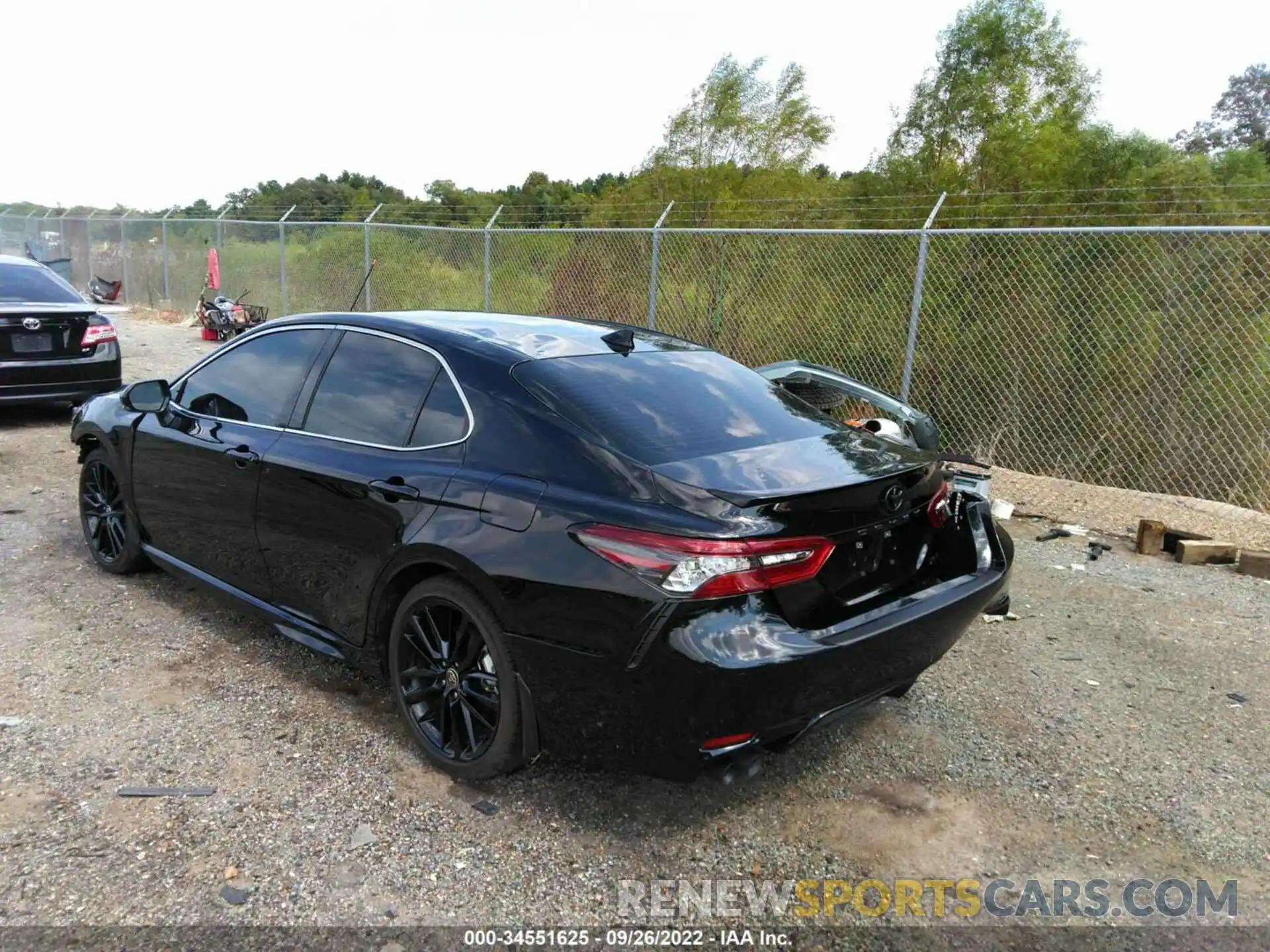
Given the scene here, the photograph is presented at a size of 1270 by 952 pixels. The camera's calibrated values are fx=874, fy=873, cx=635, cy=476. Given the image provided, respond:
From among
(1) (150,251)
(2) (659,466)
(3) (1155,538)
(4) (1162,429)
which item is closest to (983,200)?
(4) (1162,429)

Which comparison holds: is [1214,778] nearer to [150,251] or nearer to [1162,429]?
[1162,429]

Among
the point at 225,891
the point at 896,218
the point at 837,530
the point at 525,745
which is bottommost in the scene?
the point at 225,891

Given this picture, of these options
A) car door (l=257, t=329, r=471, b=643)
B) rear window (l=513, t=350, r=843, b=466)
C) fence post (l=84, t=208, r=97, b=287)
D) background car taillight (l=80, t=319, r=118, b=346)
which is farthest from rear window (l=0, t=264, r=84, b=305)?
fence post (l=84, t=208, r=97, b=287)

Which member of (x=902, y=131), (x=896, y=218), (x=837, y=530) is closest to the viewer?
(x=837, y=530)

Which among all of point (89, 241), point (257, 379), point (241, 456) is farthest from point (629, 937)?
point (89, 241)

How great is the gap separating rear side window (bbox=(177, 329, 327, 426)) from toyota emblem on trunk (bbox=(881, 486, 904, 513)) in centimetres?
236

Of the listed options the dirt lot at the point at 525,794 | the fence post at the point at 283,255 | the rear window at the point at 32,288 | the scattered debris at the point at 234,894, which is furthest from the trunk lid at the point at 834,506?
the fence post at the point at 283,255

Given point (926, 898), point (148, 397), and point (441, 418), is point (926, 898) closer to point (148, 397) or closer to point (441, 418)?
point (441, 418)

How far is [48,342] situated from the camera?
26.1 ft

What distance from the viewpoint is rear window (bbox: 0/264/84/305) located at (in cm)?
796

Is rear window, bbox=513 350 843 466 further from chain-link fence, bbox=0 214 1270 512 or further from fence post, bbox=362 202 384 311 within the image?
fence post, bbox=362 202 384 311

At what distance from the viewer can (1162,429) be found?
309 inches

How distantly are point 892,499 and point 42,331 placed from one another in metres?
8.06

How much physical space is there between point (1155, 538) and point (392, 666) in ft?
17.0
